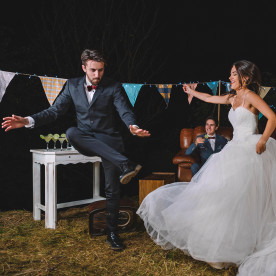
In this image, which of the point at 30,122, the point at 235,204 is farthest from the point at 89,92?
the point at 235,204

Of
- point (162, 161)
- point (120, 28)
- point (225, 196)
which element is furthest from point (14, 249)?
point (162, 161)

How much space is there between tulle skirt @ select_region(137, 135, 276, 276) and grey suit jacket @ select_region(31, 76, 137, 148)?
82 centimetres

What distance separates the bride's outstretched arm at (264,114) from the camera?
2.30 meters

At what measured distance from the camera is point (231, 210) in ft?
7.43

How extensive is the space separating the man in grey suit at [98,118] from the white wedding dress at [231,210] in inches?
16.0

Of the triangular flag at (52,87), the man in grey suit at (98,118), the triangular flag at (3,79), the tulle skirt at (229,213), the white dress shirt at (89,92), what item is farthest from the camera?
the triangular flag at (52,87)

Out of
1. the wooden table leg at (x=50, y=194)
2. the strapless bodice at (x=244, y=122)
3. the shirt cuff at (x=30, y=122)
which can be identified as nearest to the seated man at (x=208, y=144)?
the strapless bodice at (x=244, y=122)

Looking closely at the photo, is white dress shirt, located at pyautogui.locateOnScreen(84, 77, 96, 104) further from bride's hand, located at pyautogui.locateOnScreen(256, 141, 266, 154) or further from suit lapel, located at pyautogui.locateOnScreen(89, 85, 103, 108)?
bride's hand, located at pyautogui.locateOnScreen(256, 141, 266, 154)

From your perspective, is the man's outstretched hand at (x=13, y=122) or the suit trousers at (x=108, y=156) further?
the suit trousers at (x=108, y=156)

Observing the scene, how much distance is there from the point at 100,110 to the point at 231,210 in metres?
1.41

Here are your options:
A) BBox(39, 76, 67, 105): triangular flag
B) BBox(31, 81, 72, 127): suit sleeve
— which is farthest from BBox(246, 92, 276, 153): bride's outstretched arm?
BBox(39, 76, 67, 105): triangular flag

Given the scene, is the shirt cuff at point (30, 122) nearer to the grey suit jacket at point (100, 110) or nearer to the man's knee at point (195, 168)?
the grey suit jacket at point (100, 110)

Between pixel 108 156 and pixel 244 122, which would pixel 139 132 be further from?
pixel 244 122

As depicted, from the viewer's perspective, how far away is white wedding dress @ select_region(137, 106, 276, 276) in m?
2.16
